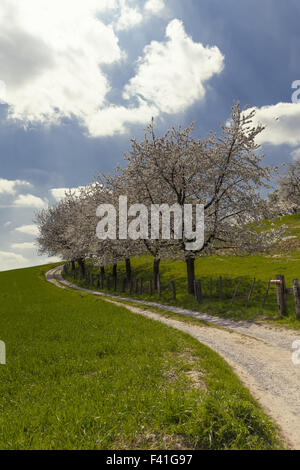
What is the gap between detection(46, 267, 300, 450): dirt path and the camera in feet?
18.9

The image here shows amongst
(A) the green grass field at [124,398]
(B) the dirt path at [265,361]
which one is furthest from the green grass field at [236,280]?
(A) the green grass field at [124,398]

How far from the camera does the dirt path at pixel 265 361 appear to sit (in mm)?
5750

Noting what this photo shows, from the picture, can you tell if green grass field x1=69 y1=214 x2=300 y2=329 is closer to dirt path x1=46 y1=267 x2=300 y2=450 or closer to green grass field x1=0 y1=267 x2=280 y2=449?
dirt path x1=46 y1=267 x2=300 y2=450

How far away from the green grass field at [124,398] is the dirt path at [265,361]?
1.69 ft

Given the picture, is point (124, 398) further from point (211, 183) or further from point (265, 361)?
point (211, 183)

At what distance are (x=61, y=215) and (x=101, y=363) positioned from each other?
58386mm

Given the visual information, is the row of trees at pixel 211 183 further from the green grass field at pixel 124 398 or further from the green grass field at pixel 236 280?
the green grass field at pixel 124 398

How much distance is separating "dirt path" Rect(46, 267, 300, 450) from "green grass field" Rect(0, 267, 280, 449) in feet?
1.69

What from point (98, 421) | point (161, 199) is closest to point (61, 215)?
point (161, 199)

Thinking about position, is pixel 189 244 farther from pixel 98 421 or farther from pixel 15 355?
pixel 98 421

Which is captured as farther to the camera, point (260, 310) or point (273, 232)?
point (273, 232)

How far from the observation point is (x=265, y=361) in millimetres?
9000

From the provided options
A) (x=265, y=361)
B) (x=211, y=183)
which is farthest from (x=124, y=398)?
(x=211, y=183)
